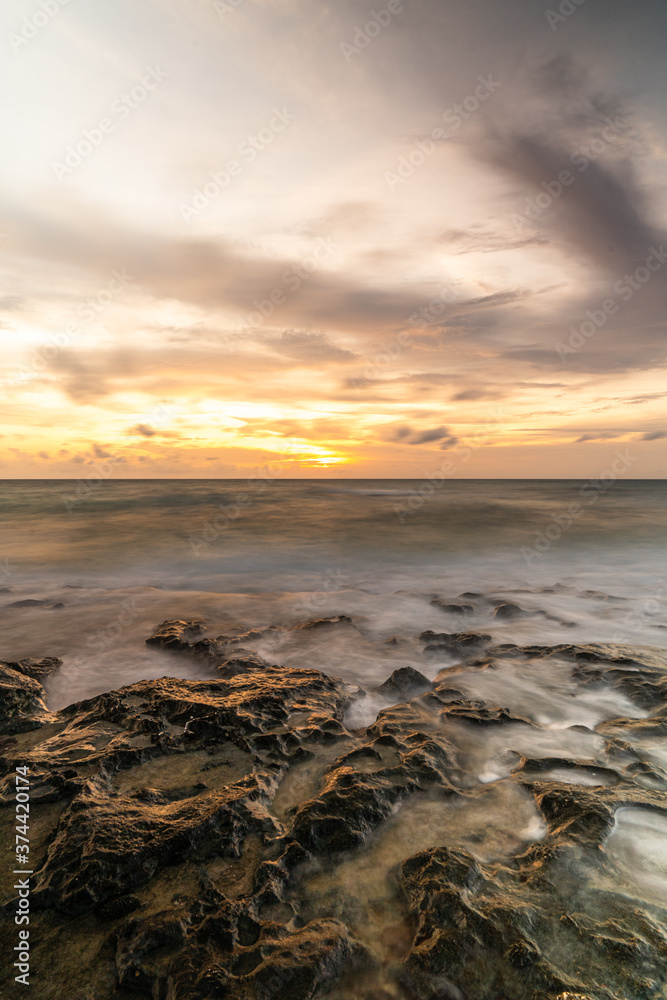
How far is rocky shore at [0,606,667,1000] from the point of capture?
2.12 meters

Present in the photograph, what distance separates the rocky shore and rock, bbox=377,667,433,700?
0.47 meters

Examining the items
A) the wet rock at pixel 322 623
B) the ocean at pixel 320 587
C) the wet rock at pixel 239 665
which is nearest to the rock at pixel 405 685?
the ocean at pixel 320 587

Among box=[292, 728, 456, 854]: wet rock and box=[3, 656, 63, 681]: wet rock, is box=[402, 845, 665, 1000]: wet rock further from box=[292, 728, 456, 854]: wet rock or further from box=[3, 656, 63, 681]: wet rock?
box=[3, 656, 63, 681]: wet rock

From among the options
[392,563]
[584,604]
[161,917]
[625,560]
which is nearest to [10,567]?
[392,563]

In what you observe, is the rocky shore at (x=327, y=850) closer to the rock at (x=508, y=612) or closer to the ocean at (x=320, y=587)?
the ocean at (x=320, y=587)

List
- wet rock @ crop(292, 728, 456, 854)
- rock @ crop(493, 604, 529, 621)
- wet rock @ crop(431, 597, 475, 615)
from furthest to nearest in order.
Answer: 1. wet rock @ crop(431, 597, 475, 615)
2. rock @ crop(493, 604, 529, 621)
3. wet rock @ crop(292, 728, 456, 854)

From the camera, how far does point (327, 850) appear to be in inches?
109

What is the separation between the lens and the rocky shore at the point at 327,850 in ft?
6.94

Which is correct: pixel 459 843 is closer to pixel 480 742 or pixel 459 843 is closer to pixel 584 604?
pixel 480 742

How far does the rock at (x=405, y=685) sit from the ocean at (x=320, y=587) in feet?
0.98

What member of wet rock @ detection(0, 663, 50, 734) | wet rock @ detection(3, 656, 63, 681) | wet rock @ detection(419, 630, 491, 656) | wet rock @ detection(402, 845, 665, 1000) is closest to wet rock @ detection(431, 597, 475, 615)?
wet rock @ detection(419, 630, 491, 656)

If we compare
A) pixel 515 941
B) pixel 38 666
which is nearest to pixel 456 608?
pixel 38 666

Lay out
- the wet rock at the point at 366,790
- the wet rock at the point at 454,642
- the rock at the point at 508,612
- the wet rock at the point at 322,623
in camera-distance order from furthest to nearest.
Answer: the rock at the point at 508,612
the wet rock at the point at 322,623
the wet rock at the point at 454,642
the wet rock at the point at 366,790

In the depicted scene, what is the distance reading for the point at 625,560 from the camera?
581 inches
